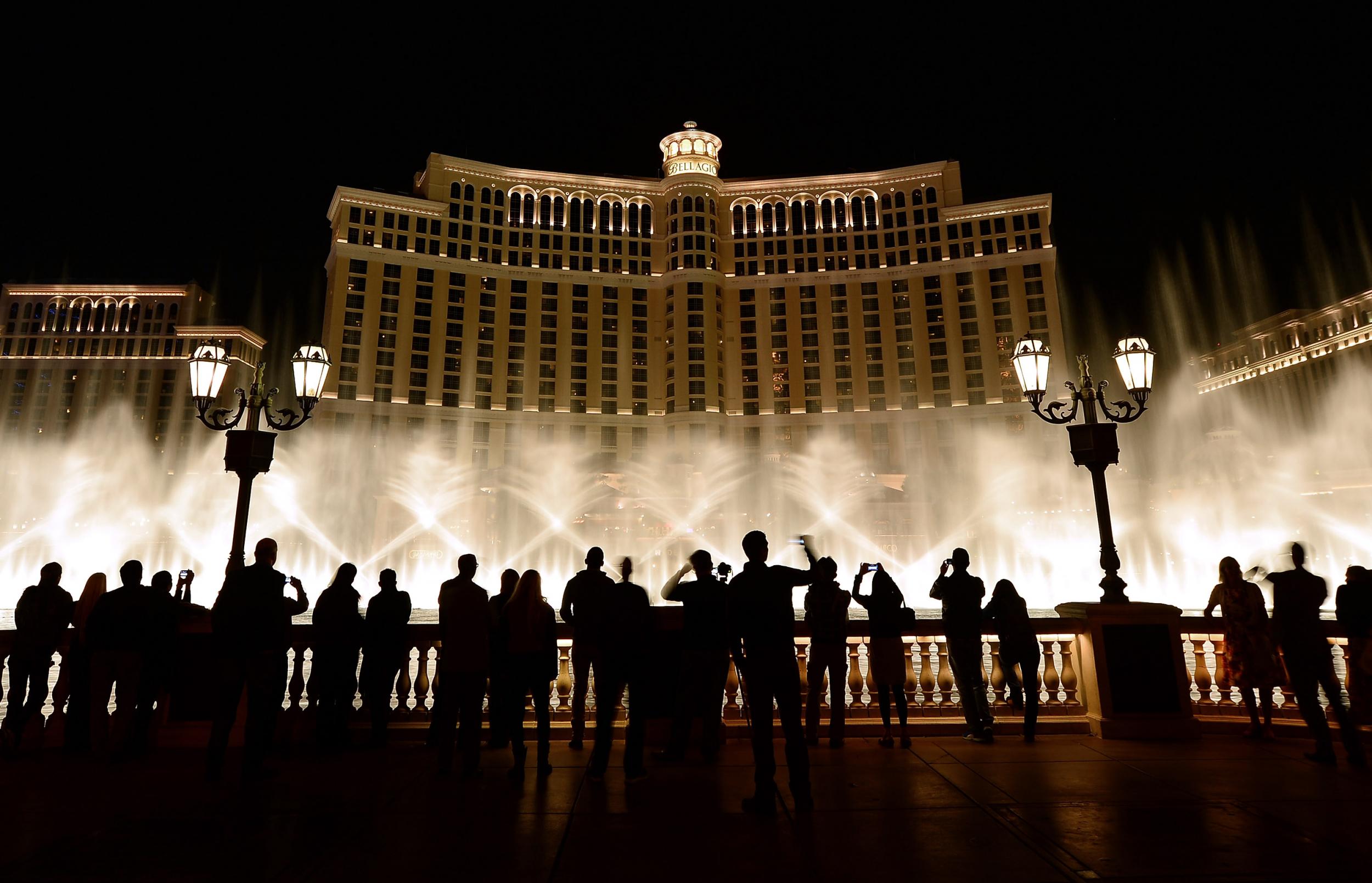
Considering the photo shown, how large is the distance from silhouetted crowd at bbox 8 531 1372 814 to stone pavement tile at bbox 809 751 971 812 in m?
0.31

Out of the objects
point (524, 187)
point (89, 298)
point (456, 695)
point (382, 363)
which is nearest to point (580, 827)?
point (456, 695)

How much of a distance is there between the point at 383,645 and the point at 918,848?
539 centimetres

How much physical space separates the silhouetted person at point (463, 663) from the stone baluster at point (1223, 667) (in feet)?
24.1

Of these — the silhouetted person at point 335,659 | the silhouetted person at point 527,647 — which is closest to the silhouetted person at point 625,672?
the silhouetted person at point 527,647

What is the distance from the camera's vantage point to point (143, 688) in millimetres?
6590

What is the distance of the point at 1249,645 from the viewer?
724 cm

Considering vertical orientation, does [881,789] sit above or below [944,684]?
below

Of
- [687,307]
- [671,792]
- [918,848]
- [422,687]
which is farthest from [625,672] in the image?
[687,307]

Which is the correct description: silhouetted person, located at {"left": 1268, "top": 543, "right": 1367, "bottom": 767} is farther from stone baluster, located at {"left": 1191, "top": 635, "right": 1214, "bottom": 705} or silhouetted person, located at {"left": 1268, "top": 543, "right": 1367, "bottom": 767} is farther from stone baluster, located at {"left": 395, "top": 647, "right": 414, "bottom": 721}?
stone baluster, located at {"left": 395, "top": 647, "right": 414, "bottom": 721}

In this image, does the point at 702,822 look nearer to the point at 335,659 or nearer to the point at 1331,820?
the point at 1331,820

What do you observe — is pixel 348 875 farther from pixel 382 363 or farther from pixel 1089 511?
pixel 382 363

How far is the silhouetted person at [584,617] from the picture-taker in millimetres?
6426

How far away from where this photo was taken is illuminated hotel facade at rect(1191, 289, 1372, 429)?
72.2 metres

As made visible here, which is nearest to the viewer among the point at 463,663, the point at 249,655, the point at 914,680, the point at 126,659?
the point at 249,655
